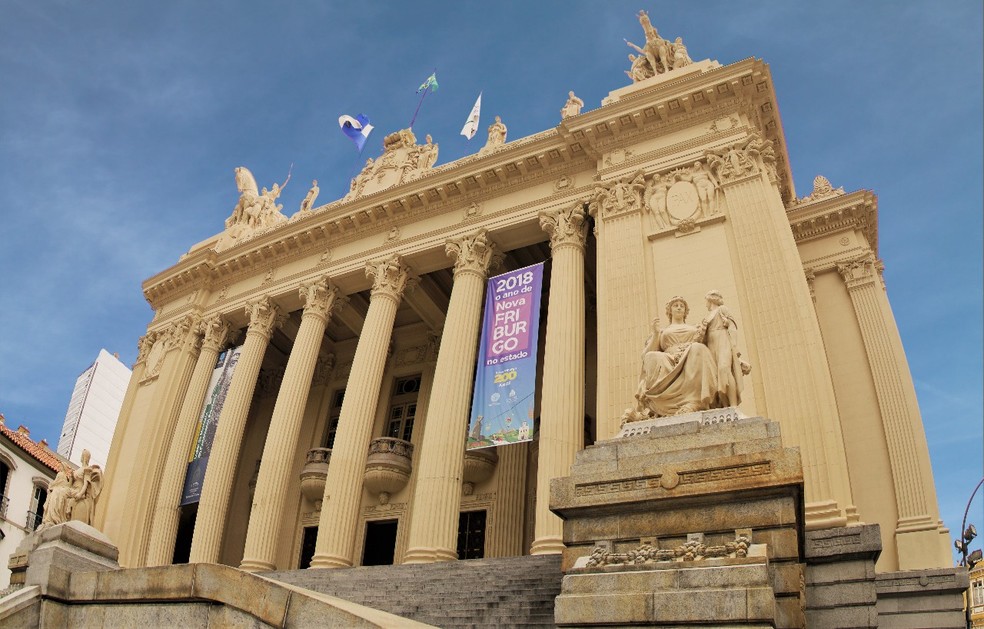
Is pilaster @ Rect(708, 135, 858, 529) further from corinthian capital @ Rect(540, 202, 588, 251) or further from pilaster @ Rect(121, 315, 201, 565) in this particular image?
pilaster @ Rect(121, 315, 201, 565)

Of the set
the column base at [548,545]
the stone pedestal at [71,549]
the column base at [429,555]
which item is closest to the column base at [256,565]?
the stone pedestal at [71,549]

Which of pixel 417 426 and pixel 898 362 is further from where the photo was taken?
pixel 417 426

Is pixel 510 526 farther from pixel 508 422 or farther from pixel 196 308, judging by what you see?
pixel 196 308

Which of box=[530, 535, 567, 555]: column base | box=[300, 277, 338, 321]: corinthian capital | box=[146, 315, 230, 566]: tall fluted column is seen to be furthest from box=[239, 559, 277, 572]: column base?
box=[530, 535, 567, 555]: column base

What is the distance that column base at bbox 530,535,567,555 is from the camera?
49.8ft

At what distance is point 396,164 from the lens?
25938 mm

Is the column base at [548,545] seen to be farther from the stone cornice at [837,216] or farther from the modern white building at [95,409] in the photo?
the modern white building at [95,409]

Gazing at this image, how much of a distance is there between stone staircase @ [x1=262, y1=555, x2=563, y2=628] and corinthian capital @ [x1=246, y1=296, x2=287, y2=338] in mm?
10755

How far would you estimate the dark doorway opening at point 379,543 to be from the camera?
24656 mm

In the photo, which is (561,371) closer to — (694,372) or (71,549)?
(694,372)

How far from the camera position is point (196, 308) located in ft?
88.7

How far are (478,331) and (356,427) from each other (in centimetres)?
420

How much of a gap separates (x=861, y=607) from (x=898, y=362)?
1135 centimetres

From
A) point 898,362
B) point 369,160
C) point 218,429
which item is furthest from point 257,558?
point 898,362
